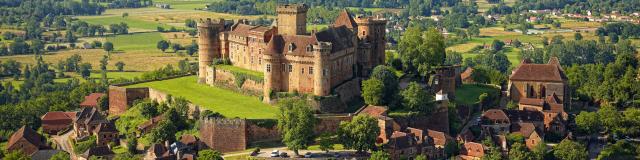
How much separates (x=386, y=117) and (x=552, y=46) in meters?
80.5

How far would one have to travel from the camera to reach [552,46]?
150m

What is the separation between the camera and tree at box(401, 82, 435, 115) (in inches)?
3155

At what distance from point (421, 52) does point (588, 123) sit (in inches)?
690

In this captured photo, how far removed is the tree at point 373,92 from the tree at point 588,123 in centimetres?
1908

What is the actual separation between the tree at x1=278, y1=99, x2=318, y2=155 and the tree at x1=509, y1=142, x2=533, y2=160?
16678 millimetres

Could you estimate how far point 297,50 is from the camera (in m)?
79.8

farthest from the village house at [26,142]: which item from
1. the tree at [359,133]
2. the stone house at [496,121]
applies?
the stone house at [496,121]

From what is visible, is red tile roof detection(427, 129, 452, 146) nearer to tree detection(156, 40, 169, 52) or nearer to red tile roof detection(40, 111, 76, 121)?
red tile roof detection(40, 111, 76, 121)

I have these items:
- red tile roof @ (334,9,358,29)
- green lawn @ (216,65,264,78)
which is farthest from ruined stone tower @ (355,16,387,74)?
green lawn @ (216,65,264,78)

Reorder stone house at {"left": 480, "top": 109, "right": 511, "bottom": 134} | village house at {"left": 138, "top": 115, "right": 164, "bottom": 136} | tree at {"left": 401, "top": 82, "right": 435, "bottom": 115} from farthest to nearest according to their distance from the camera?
stone house at {"left": 480, "top": 109, "right": 511, "bottom": 134}, village house at {"left": 138, "top": 115, "right": 164, "bottom": 136}, tree at {"left": 401, "top": 82, "right": 435, "bottom": 115}

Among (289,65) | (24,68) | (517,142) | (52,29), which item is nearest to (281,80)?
(289,65)

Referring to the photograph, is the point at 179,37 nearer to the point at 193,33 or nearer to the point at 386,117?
the point at 193,33

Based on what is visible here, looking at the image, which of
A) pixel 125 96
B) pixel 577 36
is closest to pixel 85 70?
pixel 125 96

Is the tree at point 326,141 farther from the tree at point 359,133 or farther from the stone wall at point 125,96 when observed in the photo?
the stone wall at point 125,96
